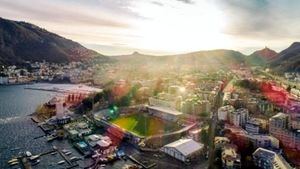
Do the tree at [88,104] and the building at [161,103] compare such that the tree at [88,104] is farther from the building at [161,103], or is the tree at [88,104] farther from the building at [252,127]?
the building at [252,127]

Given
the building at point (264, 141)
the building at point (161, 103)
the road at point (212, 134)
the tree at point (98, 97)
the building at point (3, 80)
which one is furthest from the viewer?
the building at point (3, 80)

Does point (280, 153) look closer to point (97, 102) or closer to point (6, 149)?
point (6, 149)

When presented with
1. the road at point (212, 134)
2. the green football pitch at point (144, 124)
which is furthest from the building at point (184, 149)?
the green football pitch at point (144, 124)

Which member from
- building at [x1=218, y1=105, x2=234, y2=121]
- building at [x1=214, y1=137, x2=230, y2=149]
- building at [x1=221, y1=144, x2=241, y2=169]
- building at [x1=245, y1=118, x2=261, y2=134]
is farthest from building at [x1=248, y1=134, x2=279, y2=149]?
building at [x1=218, y1=105, x2=234, y2=121]

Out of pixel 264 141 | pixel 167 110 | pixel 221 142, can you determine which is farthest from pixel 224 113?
pixel 221 142

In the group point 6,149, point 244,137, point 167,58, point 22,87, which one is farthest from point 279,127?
point 167,58

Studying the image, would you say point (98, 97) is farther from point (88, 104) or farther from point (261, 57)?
point (261, 57)

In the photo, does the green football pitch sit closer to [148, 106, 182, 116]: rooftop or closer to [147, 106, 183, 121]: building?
[147, 106, 183, 121]: building
